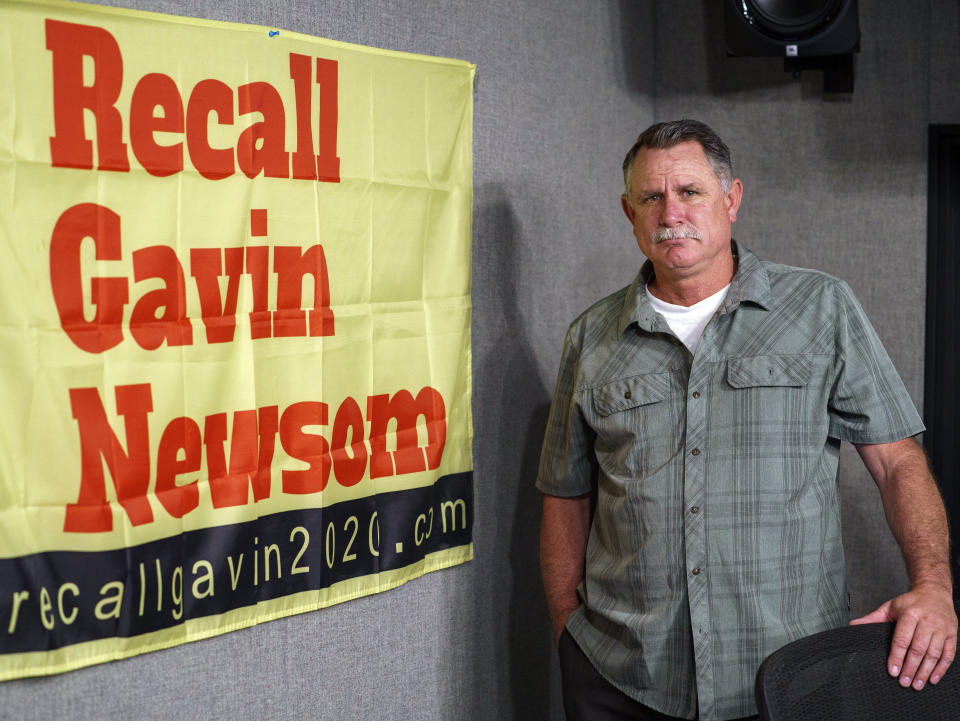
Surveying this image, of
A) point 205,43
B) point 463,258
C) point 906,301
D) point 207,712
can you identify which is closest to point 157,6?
point 205,43

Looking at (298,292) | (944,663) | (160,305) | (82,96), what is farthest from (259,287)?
(944,663)

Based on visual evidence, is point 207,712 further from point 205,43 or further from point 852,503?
point 852,503

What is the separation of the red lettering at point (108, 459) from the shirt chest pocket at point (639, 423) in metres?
0.80

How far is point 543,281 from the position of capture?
2217mm

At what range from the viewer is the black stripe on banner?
4.56ft

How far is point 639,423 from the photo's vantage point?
5.46 ft

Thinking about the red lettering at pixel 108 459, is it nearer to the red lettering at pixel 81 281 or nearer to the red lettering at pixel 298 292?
the red lettering at pixel 81 281

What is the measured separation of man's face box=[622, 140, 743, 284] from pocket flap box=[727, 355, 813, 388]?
0.61 feet

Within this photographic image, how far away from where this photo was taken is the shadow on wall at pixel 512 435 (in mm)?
2072

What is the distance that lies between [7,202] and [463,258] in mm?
886

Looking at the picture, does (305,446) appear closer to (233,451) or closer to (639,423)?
(233,451)

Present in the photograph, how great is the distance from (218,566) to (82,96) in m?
0.79

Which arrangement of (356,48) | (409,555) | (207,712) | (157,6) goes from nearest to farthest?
(157,6) → (207,712) → (356,48) → (409,555)

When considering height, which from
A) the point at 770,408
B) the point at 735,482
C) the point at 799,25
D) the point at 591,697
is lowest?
the point at 591,697
